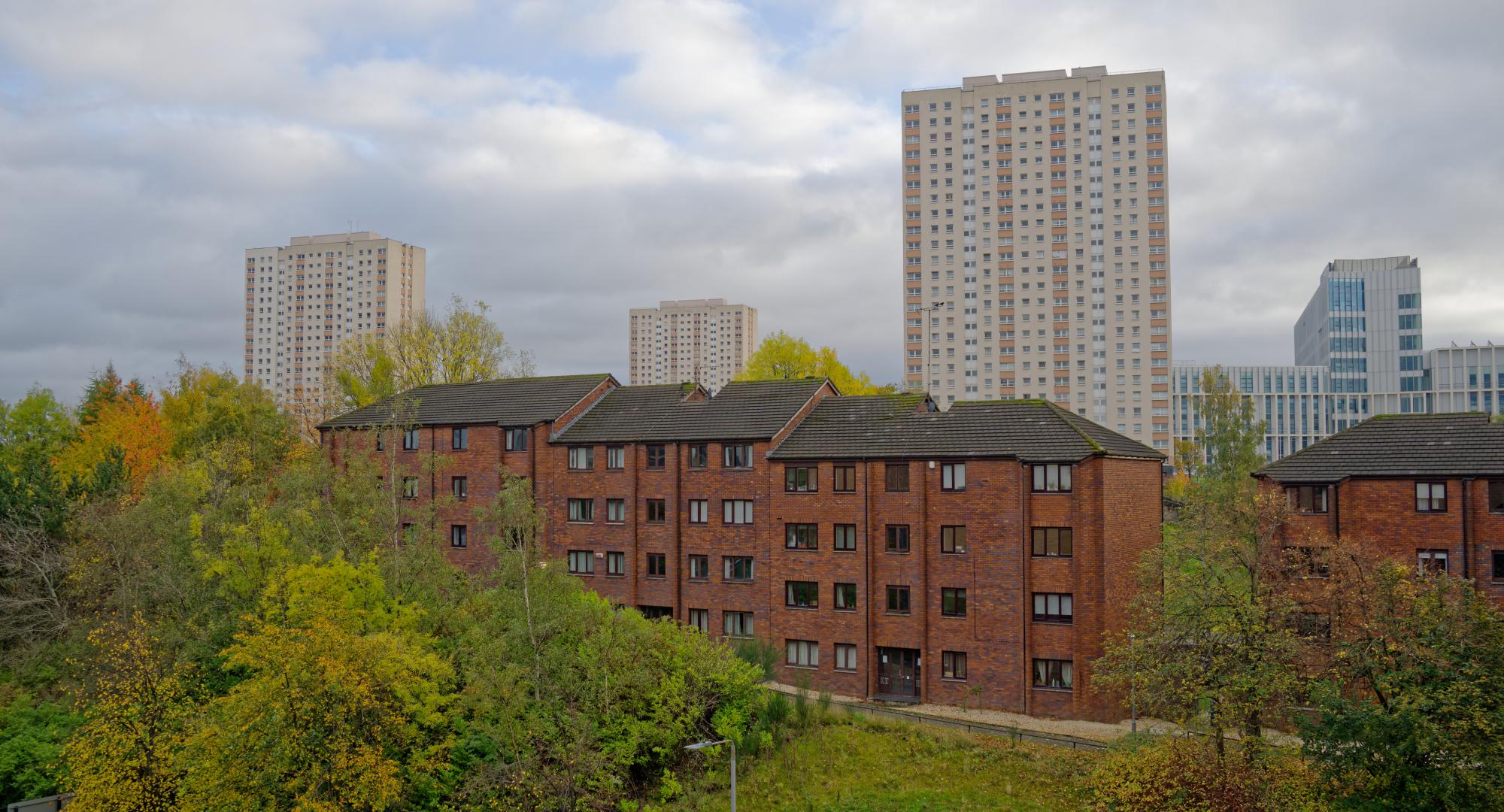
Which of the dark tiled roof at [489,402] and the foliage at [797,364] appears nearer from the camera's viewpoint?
the dark tiled roof at [489,402]

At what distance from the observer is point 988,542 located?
4169 cm

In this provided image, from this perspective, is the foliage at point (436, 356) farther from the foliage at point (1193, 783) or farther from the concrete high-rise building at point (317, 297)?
the concrete high-rise building at point (317, 297)

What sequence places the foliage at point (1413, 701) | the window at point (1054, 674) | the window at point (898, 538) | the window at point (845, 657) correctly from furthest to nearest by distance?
the window at point (845, 657) < the window at point (898, 538) < the window at point (1054, 674) < the foliage at point (1413, 701)

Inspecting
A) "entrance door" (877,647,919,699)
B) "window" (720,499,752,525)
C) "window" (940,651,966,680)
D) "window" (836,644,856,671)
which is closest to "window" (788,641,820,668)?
"window" (836,644,856,671)

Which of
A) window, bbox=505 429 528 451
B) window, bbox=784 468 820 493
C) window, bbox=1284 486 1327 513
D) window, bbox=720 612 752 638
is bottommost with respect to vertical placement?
window, bbox=720 612 752 638

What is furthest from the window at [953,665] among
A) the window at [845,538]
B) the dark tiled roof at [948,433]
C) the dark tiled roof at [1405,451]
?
the dark tiled roof at [1405,451]

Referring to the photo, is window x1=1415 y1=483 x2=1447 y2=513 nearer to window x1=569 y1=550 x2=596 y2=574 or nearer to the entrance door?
the entrance door

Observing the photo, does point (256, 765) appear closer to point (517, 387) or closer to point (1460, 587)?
point (517, 387)

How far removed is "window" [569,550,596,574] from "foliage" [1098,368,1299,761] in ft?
87.5

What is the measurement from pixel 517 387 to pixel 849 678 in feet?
83.9

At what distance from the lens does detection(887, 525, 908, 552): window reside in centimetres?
4356

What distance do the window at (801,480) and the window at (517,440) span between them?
15.6 meters

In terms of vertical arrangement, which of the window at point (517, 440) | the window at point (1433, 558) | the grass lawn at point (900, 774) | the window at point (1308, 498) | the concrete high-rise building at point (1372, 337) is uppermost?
the concrete high-rise building at point (1372, 337)

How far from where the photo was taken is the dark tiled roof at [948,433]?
41.5 m
